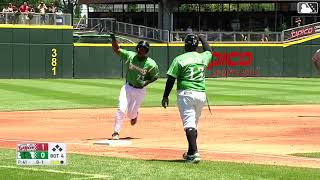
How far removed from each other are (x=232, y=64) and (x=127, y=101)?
3736 centimetres

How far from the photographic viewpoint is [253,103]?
1042 inches

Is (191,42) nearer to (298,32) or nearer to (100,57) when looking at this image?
(100,57)

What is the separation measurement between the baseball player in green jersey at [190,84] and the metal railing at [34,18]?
34.8 meters

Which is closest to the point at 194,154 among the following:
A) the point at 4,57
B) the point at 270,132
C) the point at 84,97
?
the point at 270,132

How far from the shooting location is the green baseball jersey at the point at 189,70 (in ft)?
35.3

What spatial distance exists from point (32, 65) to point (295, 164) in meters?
35.6

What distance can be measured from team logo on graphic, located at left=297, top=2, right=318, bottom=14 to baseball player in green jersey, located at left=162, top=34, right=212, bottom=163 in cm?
4855

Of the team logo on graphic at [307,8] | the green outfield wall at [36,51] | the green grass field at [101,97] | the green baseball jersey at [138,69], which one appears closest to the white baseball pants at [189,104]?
the green baseball jersey at [138,69]

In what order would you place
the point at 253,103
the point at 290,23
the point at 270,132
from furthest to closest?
the point at 290,23 < the point at 253,103 < the point at 270,132

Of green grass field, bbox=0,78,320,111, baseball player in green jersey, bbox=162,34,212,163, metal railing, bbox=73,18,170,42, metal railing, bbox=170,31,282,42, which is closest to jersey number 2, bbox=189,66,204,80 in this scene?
baseball player in green jersey, bbox=162,34,212,163

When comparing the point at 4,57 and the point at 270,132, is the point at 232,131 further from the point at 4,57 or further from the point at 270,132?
the point at 4,57

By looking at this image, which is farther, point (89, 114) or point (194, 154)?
point (89, 114)

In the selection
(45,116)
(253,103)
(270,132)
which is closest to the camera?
(270,132)
